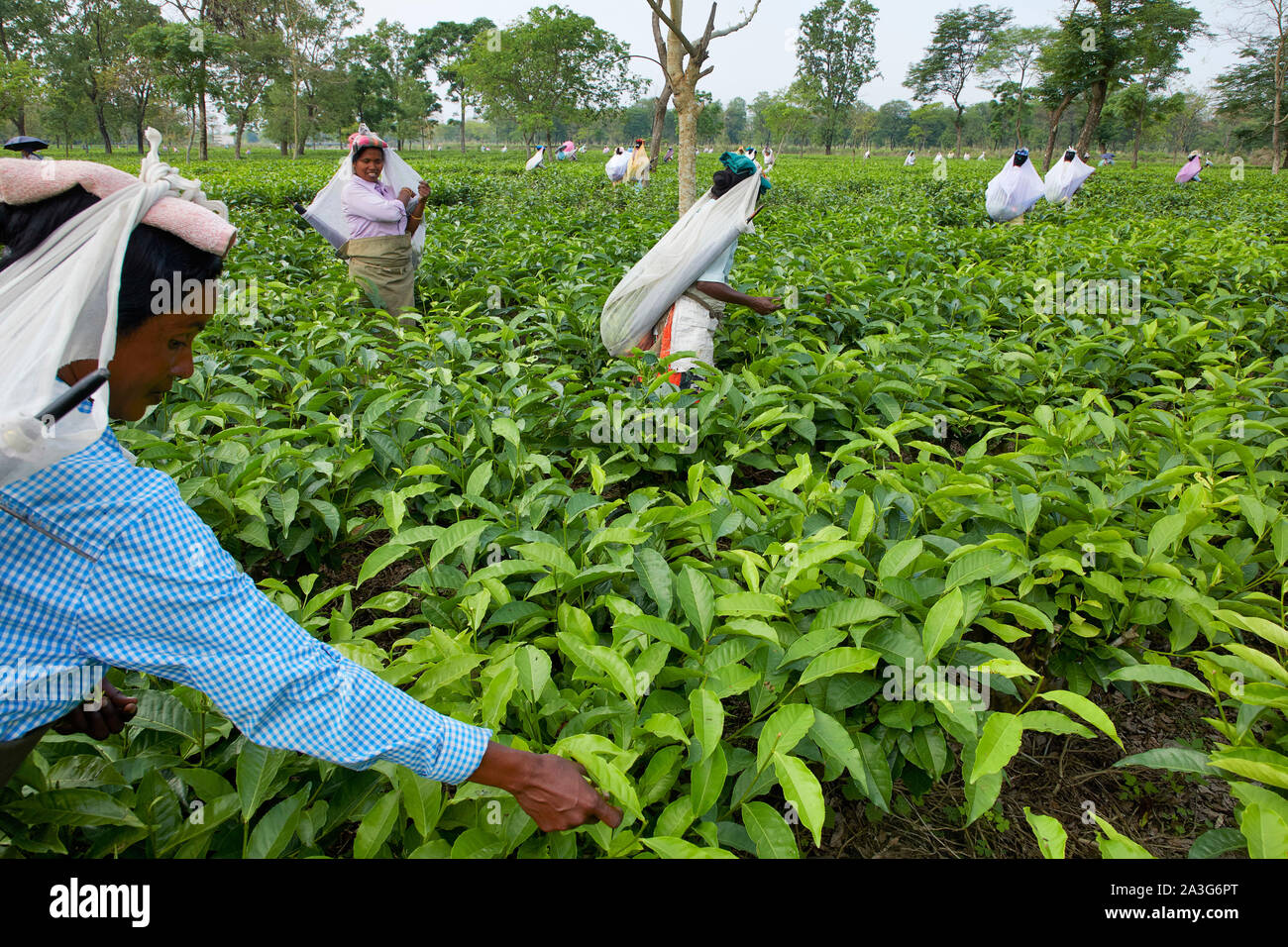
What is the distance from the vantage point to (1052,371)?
3730mm

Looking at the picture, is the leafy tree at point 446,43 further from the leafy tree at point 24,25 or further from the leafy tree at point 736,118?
the leafy tree at point 736,118

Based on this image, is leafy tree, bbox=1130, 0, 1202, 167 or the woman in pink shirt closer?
the woman in pink shirt

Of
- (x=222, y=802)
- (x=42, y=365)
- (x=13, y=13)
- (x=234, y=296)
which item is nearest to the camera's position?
(x=42, y=365)

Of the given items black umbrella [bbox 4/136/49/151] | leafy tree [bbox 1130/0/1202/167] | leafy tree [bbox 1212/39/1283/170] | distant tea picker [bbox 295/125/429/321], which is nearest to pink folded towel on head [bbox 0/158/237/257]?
black umbrella [bbox 4/136/49/151]

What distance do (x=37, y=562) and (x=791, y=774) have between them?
1.14 metres

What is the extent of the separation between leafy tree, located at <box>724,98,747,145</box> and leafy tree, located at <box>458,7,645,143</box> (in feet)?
242

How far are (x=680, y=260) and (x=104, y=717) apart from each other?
3182 millimetres

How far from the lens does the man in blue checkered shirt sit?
995 mm

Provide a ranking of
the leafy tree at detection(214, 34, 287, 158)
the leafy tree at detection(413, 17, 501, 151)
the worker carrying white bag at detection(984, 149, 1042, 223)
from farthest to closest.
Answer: the leafy tree at detection(413, 17, 501, 151)
the leafy tree at detection(214, 34, 287, 158)
the worker carrying white bag at detection(984, 149, 1042, 223)

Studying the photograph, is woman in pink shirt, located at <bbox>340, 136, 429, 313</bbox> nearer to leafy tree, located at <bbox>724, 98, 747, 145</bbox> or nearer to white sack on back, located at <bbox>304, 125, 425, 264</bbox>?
white sack on back, located at <bbox>304, 125, 425, 264</bbox>

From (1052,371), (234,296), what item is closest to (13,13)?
(234,296)

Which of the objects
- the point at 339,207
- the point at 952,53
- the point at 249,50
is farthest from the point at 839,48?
the point at 339,207

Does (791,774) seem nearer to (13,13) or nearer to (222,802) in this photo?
(222,802)

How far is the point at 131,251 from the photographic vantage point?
1.13 m
